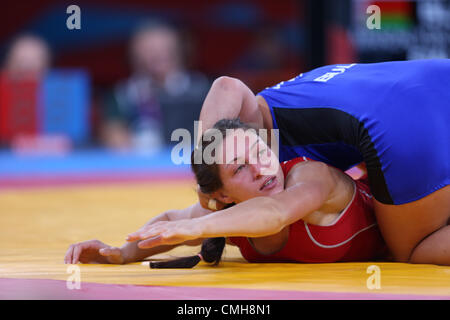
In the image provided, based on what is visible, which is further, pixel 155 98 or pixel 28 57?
pixel 28 57

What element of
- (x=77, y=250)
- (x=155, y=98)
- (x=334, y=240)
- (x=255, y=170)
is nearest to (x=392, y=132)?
(x=334, y=240)

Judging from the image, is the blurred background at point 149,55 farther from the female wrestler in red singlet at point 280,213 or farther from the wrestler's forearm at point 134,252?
the female wrestler in red singlet at point 280,213

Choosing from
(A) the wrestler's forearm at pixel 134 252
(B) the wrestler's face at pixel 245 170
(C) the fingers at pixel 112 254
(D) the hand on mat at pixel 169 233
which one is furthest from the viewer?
(A) the wrestler's forearm at pixel 134 252

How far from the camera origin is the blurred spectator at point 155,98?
9008mm

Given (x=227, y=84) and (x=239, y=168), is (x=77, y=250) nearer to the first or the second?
(x=239, y=168)

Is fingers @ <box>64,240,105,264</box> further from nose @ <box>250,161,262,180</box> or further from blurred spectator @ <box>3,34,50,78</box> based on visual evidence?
blurred spectator @ <box>3,34,50,78</box>

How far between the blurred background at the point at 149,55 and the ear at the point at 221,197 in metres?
4.86

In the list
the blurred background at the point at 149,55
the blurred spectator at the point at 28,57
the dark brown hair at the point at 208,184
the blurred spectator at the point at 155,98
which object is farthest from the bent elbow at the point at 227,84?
the blurred spectator at the point at 28,57

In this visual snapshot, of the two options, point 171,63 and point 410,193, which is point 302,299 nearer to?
point 410,193

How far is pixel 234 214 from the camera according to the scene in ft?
7.90

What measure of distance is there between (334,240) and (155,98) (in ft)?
21.7

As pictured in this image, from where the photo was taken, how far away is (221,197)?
2701 mm

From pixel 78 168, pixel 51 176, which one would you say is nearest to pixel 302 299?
pixel 51 176

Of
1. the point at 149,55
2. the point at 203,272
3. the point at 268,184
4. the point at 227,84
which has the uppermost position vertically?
the point at 149,55
